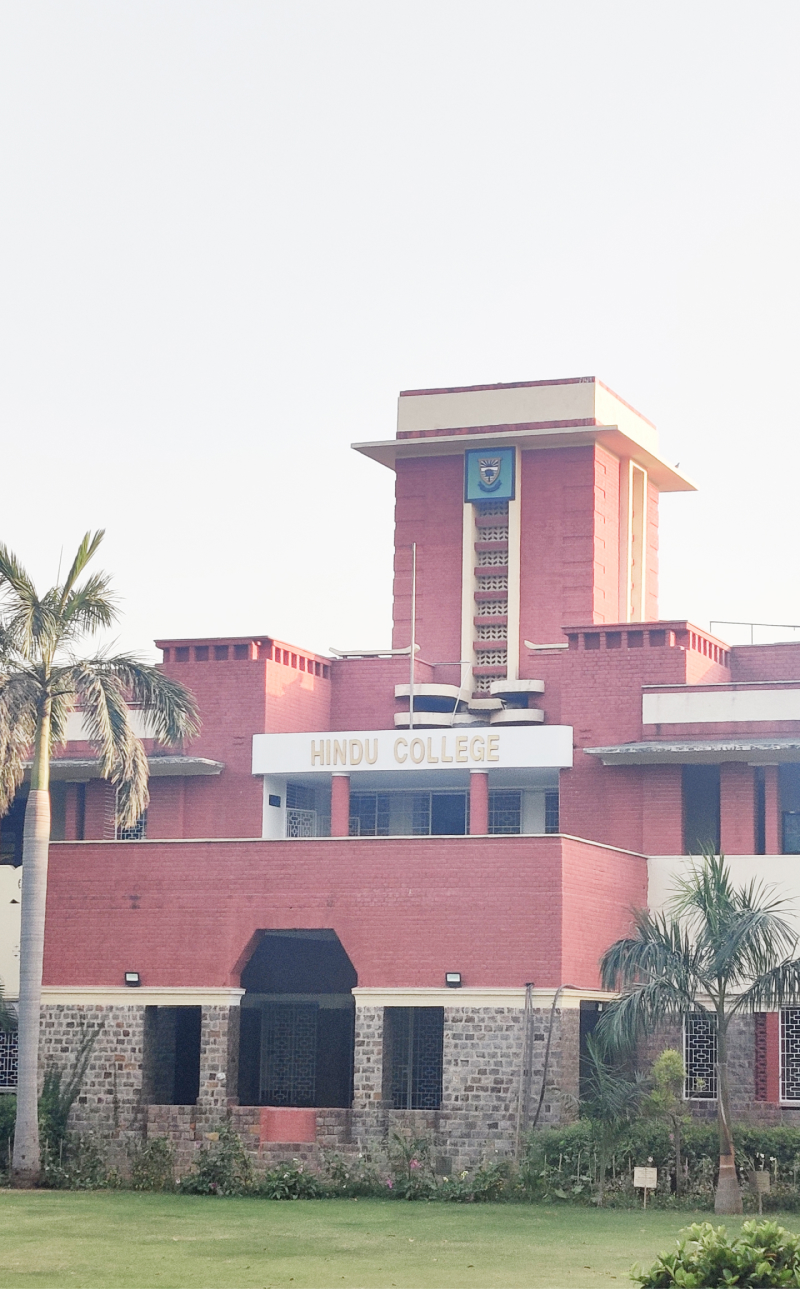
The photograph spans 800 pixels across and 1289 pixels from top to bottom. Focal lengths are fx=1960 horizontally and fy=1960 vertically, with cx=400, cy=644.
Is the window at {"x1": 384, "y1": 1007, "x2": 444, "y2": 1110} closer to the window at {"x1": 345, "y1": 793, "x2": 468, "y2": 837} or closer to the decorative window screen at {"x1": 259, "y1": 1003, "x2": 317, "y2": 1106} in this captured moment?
the decorative window screen at {"x1": 259, "y1": 1003, "x2": 317, "y2": 1106}

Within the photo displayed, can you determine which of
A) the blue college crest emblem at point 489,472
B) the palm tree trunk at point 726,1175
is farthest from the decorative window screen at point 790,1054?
the blue college crest emblem at point 489,472

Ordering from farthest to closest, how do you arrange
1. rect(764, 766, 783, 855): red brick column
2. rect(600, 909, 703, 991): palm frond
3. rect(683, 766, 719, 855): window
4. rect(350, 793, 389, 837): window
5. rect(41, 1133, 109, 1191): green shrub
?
rect(350, 793, 389, 837): window
rect(683, 766, 719, 855): window
rect(764, 766, 783, 855): red brick column
rect(41, 1133, 109, 1191): green shrub
rect(600, 909, 703, 991): palm frond

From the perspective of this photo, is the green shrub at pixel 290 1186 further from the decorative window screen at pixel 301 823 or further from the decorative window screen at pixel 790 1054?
the decorative window screen at pixel 301 823

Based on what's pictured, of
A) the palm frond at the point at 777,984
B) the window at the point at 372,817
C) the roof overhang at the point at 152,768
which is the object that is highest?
the roof overhang at the point at 152,768

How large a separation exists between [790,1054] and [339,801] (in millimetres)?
10123

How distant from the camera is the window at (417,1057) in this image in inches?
1415

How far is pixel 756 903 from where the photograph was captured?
113 feet

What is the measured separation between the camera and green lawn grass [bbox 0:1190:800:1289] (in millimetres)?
22156

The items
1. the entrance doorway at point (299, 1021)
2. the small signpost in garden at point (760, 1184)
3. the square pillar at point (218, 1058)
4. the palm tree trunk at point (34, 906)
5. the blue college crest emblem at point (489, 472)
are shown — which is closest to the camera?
the small signpost in garden at point (760, 1184)

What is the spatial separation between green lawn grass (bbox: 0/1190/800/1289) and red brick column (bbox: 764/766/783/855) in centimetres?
972

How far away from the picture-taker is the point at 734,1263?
51.1 feet

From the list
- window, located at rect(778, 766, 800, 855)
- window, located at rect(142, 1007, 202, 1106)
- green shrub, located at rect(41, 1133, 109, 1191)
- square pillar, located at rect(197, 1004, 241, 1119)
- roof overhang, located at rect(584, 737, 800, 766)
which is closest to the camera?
green shrub, located at rect(41, 1133, 109, 1191)

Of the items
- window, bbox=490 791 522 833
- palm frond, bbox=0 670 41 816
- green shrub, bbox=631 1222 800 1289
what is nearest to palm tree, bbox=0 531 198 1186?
palm frond, bbox=0 670 41 816

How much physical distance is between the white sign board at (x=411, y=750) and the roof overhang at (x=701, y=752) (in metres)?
1.01
